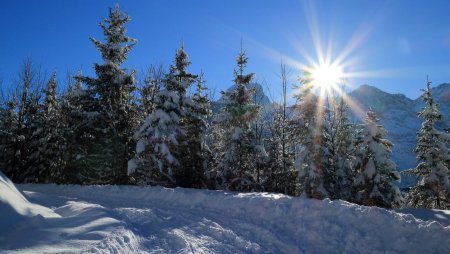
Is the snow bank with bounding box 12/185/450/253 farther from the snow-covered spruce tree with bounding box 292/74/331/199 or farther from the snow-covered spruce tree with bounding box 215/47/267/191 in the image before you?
the snow-covered spruce tree with bounding box 215/47/267/191

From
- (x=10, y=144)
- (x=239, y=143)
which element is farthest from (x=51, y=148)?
(x=239, y=143)

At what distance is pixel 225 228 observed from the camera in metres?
10.1

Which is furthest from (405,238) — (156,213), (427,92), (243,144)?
(427,92)

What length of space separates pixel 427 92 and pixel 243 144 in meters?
13.7

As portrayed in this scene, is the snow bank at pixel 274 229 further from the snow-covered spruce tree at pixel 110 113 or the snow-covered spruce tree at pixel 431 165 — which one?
the snow-covered spruce tree at pixel 431 165

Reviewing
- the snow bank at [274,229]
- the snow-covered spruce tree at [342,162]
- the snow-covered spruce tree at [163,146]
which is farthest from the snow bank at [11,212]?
the snow-covered spruce tree at [342,162]

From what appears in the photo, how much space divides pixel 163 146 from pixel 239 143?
16.0 ft

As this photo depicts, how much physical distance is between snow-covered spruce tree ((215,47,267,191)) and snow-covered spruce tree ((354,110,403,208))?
20.5ft

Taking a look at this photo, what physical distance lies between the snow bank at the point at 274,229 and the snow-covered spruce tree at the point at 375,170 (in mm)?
11303

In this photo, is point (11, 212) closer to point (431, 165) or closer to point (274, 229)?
point (274, 229)

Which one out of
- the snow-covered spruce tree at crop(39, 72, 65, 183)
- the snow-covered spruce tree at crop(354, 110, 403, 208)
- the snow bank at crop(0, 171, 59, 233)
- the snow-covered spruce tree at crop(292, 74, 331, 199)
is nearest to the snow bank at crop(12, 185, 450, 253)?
the snow bank at crop(0, 171, 59, 233)

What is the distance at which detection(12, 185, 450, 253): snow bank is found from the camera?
8.31 meters

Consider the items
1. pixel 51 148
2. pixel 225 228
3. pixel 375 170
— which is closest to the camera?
pixel 225 228

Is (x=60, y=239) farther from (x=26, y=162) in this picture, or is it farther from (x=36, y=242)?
(x=26, y=162)
